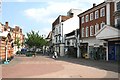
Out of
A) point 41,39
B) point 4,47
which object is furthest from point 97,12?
point 41,39

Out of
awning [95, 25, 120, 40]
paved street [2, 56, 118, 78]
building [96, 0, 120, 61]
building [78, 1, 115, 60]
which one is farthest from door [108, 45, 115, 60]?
paved street [2, 56, 118, 78]

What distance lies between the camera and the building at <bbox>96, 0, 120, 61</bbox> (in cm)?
3300

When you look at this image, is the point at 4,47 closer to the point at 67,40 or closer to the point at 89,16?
the point at 89,16

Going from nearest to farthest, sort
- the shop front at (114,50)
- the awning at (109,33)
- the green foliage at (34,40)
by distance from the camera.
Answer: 1. the awning at (109,33)
2. the shop front at (114,50)
3. the green foliage at (34,40)

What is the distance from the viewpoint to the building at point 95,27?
1519 inches

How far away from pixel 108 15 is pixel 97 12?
192 inches

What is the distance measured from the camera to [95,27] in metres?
43.8

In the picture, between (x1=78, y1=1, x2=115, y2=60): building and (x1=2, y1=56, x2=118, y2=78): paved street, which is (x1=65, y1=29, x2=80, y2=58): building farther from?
(x1=2, y1=56, x2=118, y2=78): paved street

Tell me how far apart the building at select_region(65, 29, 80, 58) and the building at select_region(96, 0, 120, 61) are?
16359mm

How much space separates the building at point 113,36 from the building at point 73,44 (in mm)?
16359

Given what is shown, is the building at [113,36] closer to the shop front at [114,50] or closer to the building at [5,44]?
the shop front at [114,50]

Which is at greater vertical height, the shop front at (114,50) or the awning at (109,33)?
the awning at (109,33)

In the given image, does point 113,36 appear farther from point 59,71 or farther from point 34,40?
point 34,40

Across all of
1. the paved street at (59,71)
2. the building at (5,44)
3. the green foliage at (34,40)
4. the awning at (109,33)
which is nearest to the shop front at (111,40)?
the awning at (109,33)
